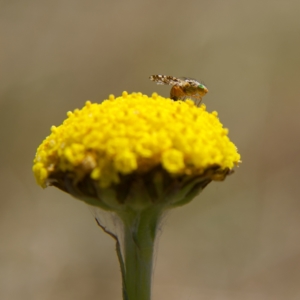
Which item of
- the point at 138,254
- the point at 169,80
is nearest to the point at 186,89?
the point at 169,80

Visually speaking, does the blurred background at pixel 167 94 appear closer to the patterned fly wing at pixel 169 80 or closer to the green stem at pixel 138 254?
the patterned fly wing at pixel 169 80

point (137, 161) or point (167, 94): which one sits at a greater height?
point (167, 94)

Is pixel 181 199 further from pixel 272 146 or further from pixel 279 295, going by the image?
pixel 272 146

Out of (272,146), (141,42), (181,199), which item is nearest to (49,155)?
(181,199)

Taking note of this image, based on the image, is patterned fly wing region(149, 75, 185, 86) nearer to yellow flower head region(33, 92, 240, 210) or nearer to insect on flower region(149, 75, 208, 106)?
insect on flower region(149, 75, 208, 106)

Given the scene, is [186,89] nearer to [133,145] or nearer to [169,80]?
[169,80]

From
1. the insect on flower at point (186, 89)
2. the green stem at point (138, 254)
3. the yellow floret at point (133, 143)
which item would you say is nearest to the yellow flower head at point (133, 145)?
the yellow floret at point (133, 143)

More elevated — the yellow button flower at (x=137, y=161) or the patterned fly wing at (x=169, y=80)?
the patterned fly wing at (x=169, y=80)

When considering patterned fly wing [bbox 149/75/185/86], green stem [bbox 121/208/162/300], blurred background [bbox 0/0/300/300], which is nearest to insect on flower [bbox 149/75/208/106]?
patterned fly wing [bbox 149/75/185/86]
